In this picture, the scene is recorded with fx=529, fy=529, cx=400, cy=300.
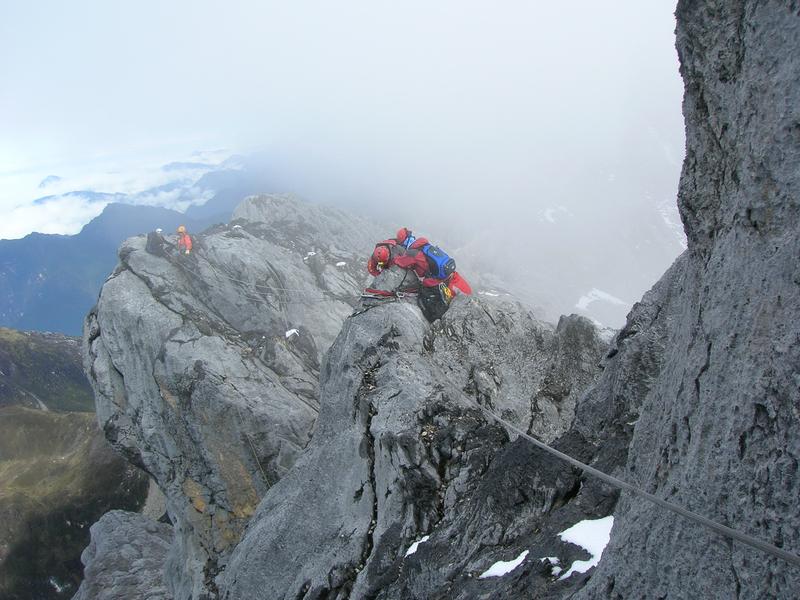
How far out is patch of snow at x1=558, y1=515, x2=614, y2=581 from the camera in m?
8.24

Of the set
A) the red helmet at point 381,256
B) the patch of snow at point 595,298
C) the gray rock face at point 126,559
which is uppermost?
the patch of snow at point 595,298

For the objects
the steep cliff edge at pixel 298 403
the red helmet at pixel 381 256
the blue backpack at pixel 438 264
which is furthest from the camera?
the red helmet at pixel 381 256

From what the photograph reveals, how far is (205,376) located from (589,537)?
21.1 metres

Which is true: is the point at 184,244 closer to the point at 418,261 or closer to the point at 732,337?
the point at 418,261

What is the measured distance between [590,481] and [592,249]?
14006cm

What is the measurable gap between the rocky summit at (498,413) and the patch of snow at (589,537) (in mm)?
52

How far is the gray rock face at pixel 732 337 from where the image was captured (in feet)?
16.3

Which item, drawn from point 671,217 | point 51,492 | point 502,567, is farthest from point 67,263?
point 671,217

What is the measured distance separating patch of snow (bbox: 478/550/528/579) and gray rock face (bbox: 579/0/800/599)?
2520 mm

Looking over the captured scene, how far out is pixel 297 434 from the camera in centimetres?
2589

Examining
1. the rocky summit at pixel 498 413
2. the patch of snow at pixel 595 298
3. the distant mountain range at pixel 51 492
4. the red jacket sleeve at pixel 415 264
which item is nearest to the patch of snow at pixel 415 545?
the rocky summit at pixel 498 413

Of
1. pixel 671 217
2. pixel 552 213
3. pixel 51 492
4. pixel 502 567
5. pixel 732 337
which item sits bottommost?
pixel 51 492

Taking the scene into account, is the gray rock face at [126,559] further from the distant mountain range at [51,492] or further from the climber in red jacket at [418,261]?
the climber in red jacket at [418,261]

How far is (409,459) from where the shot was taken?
42.5 feet
